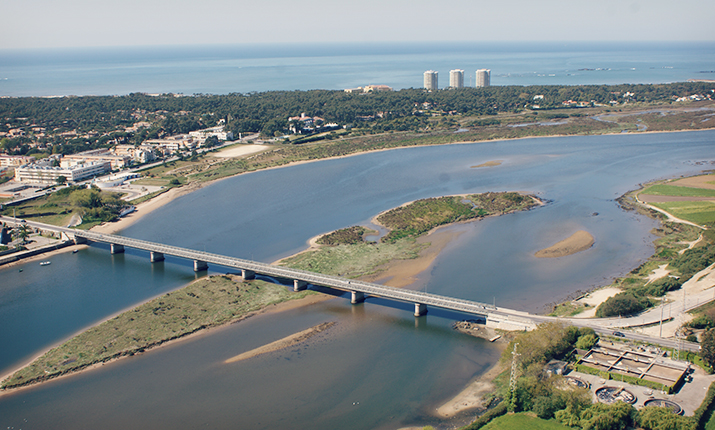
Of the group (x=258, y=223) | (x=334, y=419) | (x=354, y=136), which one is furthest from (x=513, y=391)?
(x=354, y=136)

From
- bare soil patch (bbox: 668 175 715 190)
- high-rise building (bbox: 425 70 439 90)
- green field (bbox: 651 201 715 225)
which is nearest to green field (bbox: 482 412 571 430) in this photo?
green field (bbox: 651 201 715 225)

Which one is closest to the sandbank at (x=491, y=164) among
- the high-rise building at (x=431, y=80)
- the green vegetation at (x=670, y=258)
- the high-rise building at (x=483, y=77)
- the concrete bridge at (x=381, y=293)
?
the green vegetation at (x=670, y=258)

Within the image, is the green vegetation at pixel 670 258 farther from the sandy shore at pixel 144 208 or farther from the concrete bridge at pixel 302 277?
the sandy shore at pixel 144 208

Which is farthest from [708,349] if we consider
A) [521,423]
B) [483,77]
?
[483,77]

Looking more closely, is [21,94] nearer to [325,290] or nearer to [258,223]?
[258,223]

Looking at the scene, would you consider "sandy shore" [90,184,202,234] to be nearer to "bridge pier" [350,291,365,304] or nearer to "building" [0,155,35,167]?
"building" [0,155,35,167]

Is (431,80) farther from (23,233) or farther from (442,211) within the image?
(23,233)
